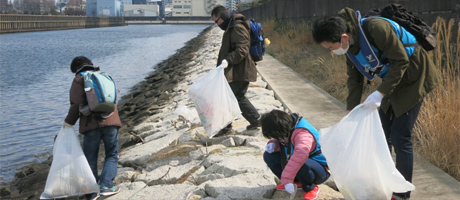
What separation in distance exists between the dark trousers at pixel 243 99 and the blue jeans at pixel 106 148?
1.41m

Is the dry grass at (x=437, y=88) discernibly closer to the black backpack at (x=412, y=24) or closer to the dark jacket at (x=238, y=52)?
the black backpack at (x=412, y=24)

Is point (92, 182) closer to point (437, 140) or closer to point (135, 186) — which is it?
point (135, 186)

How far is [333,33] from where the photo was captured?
318cm

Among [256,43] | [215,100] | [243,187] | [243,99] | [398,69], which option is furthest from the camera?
[243,99]

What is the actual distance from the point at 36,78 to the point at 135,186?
14.7 meters

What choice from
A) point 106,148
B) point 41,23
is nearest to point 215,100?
point 106,148

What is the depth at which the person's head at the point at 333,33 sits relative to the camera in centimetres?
318

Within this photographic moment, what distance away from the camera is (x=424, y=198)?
3.64 metres

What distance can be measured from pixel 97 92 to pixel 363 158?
2.14 m

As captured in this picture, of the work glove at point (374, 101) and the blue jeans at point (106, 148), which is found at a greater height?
the work glove at point (374, 101)

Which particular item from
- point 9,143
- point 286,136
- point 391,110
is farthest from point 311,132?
point 9,143

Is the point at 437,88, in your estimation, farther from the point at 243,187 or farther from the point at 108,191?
the point at 108,191

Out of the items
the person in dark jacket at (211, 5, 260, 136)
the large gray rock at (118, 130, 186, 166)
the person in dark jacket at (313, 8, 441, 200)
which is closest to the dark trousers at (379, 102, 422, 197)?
the person in dark jacket at (313, 8, 441, 200)

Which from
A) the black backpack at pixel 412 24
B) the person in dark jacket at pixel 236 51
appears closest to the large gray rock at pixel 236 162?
the person in dark jacket at pixel 236 51
